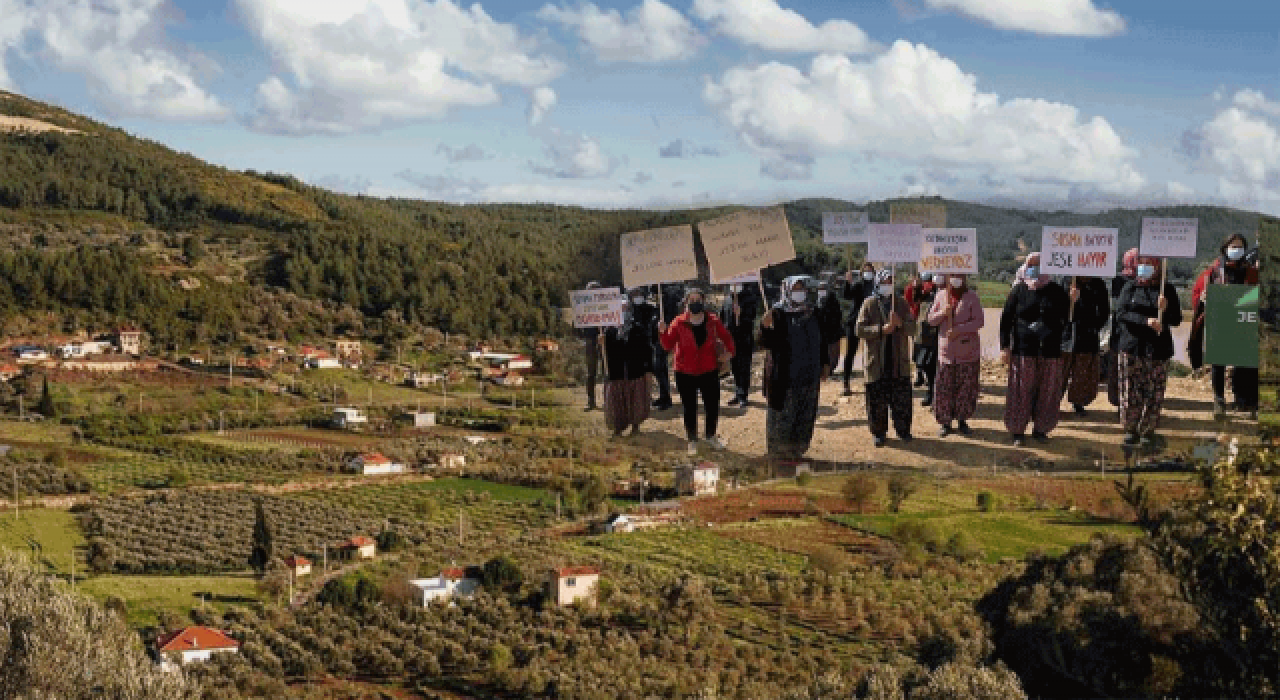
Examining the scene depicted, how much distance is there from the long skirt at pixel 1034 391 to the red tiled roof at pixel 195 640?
115 feet

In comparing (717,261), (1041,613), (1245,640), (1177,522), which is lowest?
(1041,613)

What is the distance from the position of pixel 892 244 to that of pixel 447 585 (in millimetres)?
45134

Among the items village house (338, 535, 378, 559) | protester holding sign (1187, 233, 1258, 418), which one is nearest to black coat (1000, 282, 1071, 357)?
protester holding sign (1187, 233, 1258, 418)

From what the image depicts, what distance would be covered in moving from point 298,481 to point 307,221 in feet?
175

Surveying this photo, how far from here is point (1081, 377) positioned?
902 centimetres

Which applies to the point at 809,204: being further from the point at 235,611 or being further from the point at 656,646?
the point at 235,611

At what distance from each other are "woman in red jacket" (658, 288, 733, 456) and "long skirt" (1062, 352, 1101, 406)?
6.02ft

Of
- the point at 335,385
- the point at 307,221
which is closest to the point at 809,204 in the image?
the point at 335,385

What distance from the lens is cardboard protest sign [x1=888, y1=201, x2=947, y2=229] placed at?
28.4 feet

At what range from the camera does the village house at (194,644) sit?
134 feet

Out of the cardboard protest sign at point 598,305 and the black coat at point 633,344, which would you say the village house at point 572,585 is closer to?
the black coat at point 633,344

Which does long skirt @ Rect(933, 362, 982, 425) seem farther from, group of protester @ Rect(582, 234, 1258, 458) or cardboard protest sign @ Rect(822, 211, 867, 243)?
cardboard protest sign @ Rect(822, 211, 867, 243)

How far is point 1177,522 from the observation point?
17.3 m

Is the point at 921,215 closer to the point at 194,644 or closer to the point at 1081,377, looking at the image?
the point at 1081,377
